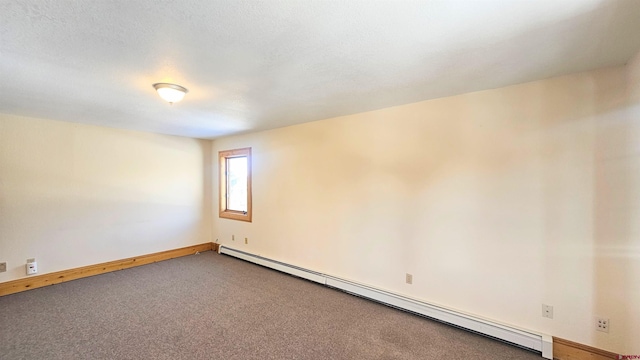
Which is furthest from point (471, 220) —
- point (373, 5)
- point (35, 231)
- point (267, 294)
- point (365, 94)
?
point (35, 231)

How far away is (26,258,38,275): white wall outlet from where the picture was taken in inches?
140

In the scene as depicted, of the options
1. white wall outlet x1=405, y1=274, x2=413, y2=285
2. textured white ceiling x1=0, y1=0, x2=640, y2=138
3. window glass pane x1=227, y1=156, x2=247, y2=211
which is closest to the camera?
textured white ceiling x1=0, y1=0, x2=640, y2=138

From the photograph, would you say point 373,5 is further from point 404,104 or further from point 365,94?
point 404,104

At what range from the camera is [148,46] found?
171 centimetres

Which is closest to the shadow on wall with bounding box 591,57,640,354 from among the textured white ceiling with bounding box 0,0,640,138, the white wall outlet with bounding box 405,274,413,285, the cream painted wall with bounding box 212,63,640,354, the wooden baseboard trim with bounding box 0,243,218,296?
the cream painted wall with bounding box 212,63,640,354

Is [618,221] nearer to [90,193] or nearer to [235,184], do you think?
[235,184]

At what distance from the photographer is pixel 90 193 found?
13.4ft

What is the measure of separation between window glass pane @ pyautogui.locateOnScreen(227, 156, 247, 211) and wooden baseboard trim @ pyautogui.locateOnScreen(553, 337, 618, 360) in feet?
15.0

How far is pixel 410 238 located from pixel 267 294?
6.28 feet

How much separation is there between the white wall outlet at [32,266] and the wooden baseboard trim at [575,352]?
5981 millimetres

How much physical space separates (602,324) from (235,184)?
5.23 meters

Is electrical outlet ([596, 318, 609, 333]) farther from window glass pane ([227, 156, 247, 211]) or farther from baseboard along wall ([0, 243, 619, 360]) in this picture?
window glass pane ([227, 156, 247, 211])

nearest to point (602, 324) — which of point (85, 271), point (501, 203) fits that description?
point (501, 203)

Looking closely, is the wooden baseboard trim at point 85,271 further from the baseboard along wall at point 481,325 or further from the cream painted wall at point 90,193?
the baseboard along wall at point 481,325
